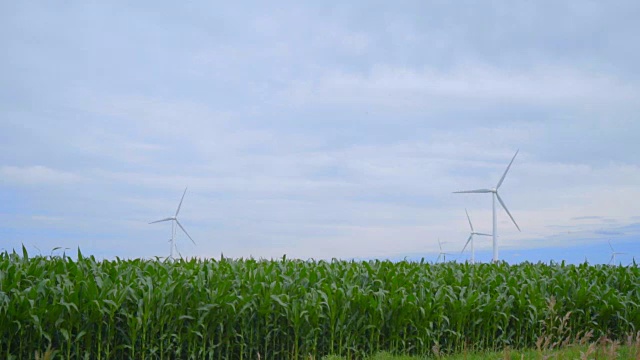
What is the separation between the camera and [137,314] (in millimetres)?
8695

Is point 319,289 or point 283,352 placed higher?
point 319,289

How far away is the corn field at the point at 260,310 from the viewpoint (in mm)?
8586

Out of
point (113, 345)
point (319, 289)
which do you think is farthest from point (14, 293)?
point (319, 289)

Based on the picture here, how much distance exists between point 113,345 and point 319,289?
3.35m

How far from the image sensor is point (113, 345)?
8984 mm

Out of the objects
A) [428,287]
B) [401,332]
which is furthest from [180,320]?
[428,287]

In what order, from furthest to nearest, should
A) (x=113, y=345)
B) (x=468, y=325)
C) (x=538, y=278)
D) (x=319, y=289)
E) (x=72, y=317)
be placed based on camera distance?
(x=538, y=278)
(x=468, y=325)
(x=319, y=289)
(x=113, y=345)
(x=72, y=317)

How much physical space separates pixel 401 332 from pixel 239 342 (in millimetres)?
2878

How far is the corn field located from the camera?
Answer: 859 cm

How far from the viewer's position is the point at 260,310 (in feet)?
30.3

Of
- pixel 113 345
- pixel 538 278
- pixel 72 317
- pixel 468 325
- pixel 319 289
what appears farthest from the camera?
pixel 538 278

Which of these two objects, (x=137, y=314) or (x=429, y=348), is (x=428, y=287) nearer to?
(x=429, y=348)

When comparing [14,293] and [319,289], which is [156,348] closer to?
[14,293]

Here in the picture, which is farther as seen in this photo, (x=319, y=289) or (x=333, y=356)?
(x=319, y=289)
